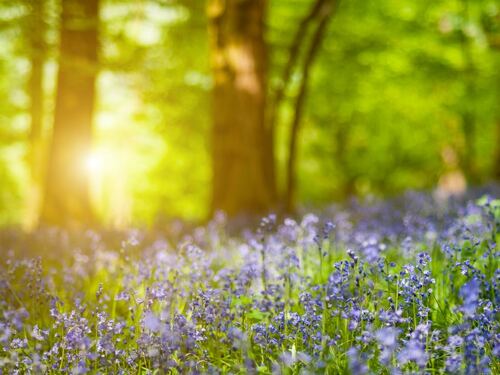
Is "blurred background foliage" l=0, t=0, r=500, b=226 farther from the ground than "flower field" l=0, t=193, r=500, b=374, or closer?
farther from the ground

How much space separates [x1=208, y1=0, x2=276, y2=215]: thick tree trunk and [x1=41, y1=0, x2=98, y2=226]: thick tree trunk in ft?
7.47

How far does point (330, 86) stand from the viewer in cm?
1641

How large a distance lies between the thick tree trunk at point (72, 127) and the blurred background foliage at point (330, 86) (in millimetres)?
366

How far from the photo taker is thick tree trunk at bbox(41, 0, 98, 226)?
8.53 metres

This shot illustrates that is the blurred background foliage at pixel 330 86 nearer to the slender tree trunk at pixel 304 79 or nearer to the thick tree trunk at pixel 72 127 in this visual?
the thick tree trunk at pixel 72 127

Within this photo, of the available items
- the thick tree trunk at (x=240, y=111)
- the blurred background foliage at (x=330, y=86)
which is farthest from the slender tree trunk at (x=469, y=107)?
the thick tree trunk at (x=240, y=111)

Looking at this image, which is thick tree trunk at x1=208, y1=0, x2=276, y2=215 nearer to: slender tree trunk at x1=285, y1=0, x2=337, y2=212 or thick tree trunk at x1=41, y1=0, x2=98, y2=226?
slender tree trunk at x1=285, y1=0, x2=337, y2=212

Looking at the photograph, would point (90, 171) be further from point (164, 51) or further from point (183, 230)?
point (164, 51)

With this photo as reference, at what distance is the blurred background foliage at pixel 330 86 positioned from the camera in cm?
1136

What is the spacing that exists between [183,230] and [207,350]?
12.1ft

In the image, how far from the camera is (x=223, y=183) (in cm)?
741

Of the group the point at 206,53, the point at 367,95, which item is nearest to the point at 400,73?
the point at 367,95

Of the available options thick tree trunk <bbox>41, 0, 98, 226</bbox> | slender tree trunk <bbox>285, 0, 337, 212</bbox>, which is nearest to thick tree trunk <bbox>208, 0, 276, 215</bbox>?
slender tree trunk <bbox>285, 0, 337, 212</bbox>

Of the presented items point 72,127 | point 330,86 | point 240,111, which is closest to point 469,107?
point 330,86
